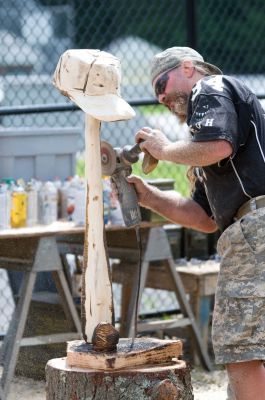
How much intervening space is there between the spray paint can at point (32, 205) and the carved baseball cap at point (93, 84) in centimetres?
185

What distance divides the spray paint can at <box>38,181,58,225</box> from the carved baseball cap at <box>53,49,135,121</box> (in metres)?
1.89

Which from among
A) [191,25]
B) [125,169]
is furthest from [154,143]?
[191,25]

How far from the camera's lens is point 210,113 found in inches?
153

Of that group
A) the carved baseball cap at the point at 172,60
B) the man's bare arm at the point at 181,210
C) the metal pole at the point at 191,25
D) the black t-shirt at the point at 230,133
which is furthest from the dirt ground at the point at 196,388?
the metal pole at the point at 191,25

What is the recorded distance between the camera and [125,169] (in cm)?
427

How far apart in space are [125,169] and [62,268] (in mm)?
1710

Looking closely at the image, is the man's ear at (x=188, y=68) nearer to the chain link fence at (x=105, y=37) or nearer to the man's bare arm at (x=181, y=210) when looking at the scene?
the man's bare arm at (x=181, y=210)

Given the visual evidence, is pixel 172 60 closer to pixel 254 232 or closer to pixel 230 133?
pixel 230 133

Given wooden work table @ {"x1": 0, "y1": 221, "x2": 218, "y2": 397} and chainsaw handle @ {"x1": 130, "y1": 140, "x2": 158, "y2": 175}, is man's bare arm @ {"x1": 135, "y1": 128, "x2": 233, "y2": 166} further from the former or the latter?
wooden work table @ {"x1": 0, "y1": 221, "x2": 218, "y2": 397}

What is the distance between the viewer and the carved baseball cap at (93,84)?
13.0 feet

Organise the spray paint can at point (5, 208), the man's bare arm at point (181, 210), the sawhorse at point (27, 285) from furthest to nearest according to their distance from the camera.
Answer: the spray paint can at point (5, 208), the sawhorse at point (27, 285), the man's bare arm at point (181, 210)

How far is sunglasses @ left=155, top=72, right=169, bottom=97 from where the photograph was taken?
422 cm

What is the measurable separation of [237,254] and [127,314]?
7.15ft

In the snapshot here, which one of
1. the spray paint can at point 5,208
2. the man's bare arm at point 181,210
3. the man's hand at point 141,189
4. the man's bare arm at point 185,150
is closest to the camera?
the man's bare arm at point 185,150
